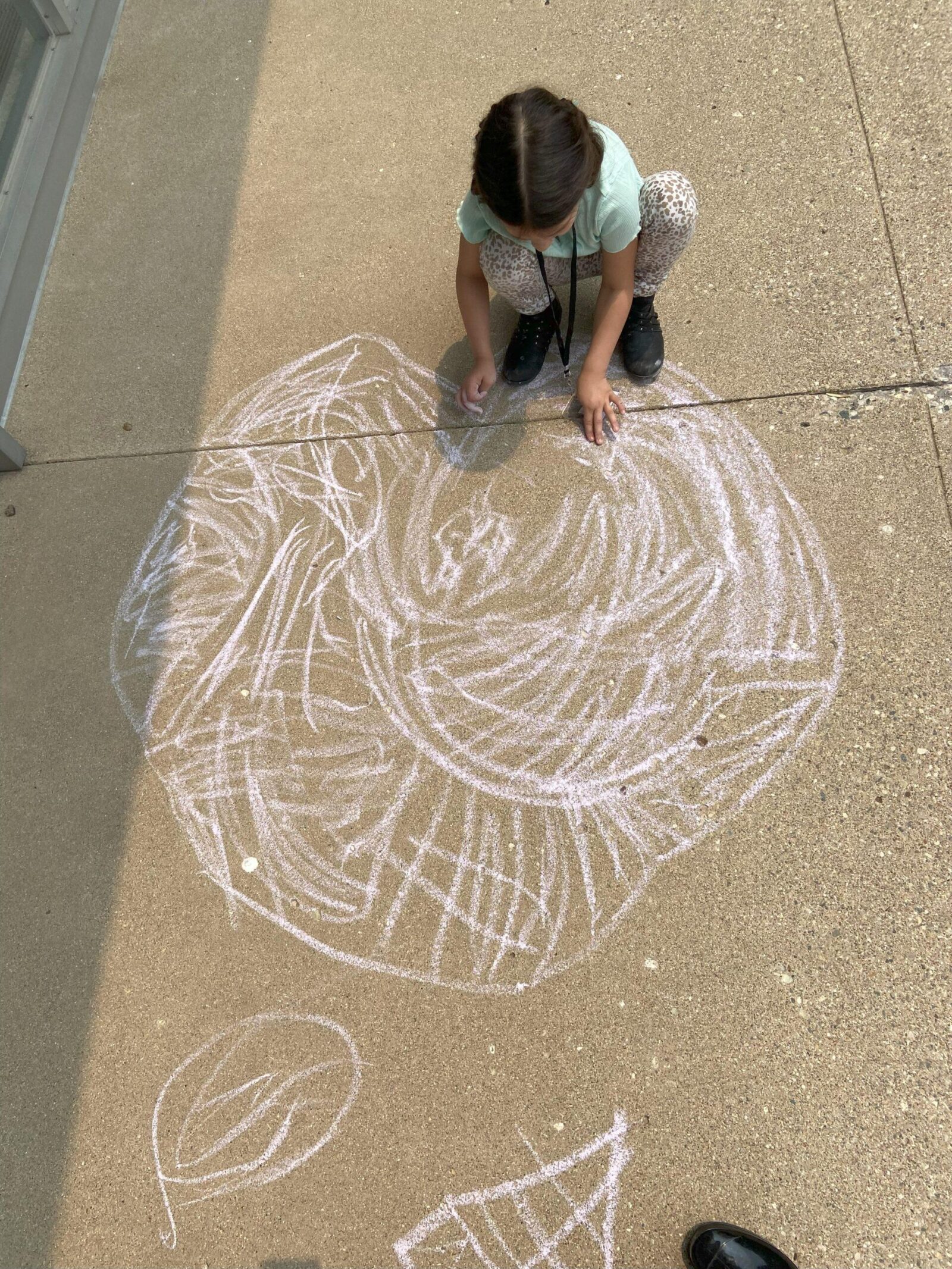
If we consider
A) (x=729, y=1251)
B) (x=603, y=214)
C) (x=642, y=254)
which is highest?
(x=603, y=214)

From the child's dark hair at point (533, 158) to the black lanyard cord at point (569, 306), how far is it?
329 millimetres

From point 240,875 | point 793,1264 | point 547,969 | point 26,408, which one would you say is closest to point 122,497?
point 26,408

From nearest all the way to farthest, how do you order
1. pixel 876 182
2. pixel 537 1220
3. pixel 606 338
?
1. pixel 537 1220
2. pixel 606 338
3. pixel 876 182

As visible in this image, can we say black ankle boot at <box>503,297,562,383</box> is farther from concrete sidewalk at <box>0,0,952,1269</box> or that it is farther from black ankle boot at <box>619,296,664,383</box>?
black ankle boot at <box>619,296,664,383</box>

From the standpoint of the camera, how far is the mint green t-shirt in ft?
6.27

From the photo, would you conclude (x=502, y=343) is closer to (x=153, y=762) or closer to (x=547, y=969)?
(x=153, y=762)

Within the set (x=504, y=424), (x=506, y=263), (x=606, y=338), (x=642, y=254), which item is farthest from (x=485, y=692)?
(x=642, y=254)

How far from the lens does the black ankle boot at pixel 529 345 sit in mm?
2402

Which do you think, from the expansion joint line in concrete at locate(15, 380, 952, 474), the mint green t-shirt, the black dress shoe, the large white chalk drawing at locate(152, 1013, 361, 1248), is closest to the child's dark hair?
the mint green t-shirt

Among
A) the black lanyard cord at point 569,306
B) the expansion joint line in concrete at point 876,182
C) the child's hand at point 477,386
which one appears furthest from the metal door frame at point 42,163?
the expansion joint line in concrete at point 876,182

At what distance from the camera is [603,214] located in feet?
6.37

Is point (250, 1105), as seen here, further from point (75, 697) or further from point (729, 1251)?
point (75, 697)

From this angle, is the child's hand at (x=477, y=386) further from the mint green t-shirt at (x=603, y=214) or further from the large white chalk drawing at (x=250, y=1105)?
the large white chalk drawing at (x=250, y=1105)

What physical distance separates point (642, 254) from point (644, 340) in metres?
0.24
